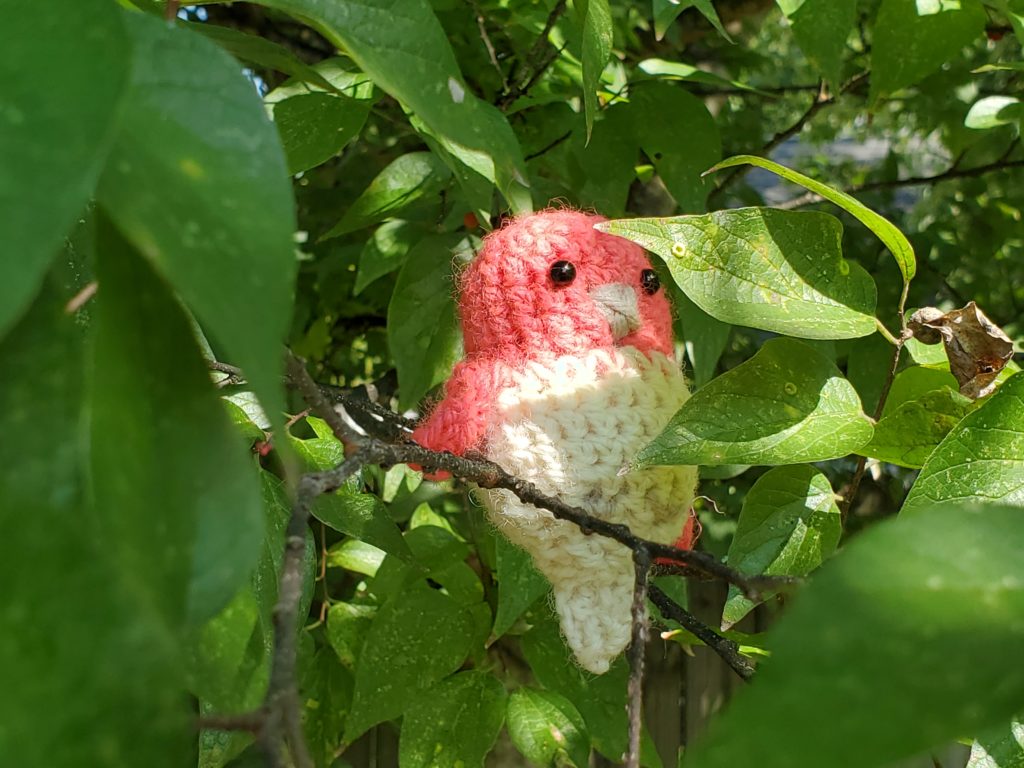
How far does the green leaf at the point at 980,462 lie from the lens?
408 mm

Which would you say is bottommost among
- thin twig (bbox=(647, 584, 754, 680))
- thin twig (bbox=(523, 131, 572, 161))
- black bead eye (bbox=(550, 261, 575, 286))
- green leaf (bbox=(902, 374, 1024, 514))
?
thin twig (bbox=(647, 584, 754, 680))

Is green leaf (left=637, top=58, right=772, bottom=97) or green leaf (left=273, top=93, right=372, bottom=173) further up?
green leaf (left=273, top=93, right=372, bottom=173)

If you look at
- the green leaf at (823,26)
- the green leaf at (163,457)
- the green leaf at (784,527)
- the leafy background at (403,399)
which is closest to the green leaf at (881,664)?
the leafy background at (403,399)

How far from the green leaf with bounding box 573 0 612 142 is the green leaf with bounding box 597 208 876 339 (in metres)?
0.08

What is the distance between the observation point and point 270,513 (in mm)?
484

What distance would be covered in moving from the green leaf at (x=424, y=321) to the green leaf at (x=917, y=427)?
0.34 metres

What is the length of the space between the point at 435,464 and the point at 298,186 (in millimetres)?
902

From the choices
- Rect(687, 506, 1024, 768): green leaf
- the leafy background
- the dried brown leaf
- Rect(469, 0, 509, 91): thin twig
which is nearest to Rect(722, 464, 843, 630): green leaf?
the leafy background

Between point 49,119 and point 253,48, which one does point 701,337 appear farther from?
point 49,119

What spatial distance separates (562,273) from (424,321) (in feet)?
0.75

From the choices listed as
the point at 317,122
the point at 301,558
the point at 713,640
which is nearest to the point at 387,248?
the point at 317,122

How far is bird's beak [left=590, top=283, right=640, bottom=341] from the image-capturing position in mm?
545

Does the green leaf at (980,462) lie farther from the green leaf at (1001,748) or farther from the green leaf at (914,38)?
the green leaf at (914,38)

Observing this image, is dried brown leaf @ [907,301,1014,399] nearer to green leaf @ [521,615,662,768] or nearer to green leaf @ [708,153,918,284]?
green leaf @ [708,153,918,284]
